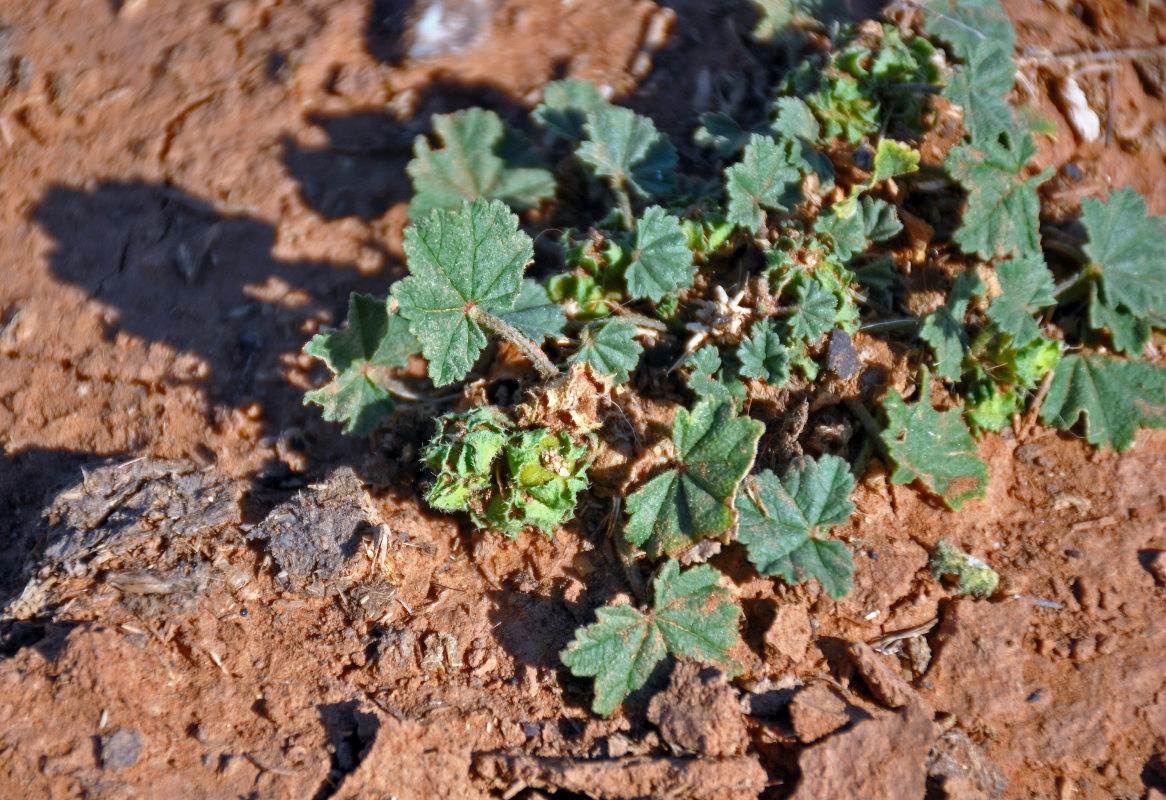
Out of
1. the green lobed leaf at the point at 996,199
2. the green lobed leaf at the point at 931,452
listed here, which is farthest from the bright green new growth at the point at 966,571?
the green lobed leaf at the point at 996,199

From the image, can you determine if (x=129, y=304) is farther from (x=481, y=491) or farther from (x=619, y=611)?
(x=619, y=611)

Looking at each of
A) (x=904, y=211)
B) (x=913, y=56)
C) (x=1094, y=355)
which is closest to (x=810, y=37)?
(x=913, y=56)

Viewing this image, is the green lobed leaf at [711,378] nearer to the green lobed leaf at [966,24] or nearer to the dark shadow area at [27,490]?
the green lobed leaf at [966,24]

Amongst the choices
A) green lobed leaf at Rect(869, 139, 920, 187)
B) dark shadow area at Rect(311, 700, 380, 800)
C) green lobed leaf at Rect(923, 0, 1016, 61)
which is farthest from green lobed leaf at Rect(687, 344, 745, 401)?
green lobed leaf at Rect(923, 0, 1016, 61)

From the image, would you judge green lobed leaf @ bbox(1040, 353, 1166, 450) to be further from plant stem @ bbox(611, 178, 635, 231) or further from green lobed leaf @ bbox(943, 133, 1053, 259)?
plant stem @ bbox(611, 178, 635, 231)

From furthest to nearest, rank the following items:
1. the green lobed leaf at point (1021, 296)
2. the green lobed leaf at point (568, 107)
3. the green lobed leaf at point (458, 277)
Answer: the green lobed leaf at point (568, 107), the green lobed leaf at point (1021, 296), the green lobed leaf at point (458, 277)

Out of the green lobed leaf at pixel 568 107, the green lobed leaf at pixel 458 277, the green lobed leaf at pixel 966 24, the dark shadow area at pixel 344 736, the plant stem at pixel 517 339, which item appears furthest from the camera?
the green lobed leaf at pixel 966 24
